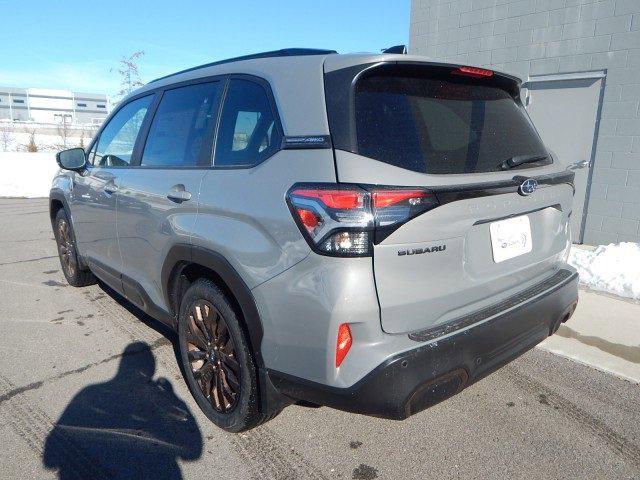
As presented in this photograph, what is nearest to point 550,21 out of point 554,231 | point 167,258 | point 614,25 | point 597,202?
point 614,25

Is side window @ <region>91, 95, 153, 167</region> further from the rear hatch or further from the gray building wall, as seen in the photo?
the gray building wall

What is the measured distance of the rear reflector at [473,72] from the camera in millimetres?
2263

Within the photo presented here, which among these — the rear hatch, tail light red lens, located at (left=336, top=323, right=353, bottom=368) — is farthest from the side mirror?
tail light red lens, located at (left=336, top=323, right=353, bottom=368)

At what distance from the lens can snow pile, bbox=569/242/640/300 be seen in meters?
4.72

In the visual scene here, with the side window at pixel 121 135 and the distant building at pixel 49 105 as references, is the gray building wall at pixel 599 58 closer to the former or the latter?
the side window at pixel 121 135

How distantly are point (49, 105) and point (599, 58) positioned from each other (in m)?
98.2

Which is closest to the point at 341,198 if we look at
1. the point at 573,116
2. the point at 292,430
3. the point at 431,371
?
the point at 431,371

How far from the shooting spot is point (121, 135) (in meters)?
3.68

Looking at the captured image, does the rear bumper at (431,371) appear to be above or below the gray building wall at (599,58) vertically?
below

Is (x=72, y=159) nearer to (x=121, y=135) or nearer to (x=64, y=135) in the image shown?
(x=121, y=135)

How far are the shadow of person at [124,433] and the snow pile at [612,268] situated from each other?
4266mm

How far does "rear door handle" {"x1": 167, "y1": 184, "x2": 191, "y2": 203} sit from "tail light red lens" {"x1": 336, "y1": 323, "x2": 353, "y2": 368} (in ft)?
3.87

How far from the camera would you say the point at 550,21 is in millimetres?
6480

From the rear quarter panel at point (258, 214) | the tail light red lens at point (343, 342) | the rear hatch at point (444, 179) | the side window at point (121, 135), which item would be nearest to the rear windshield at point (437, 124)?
the rear hatch at point (444, 179)
